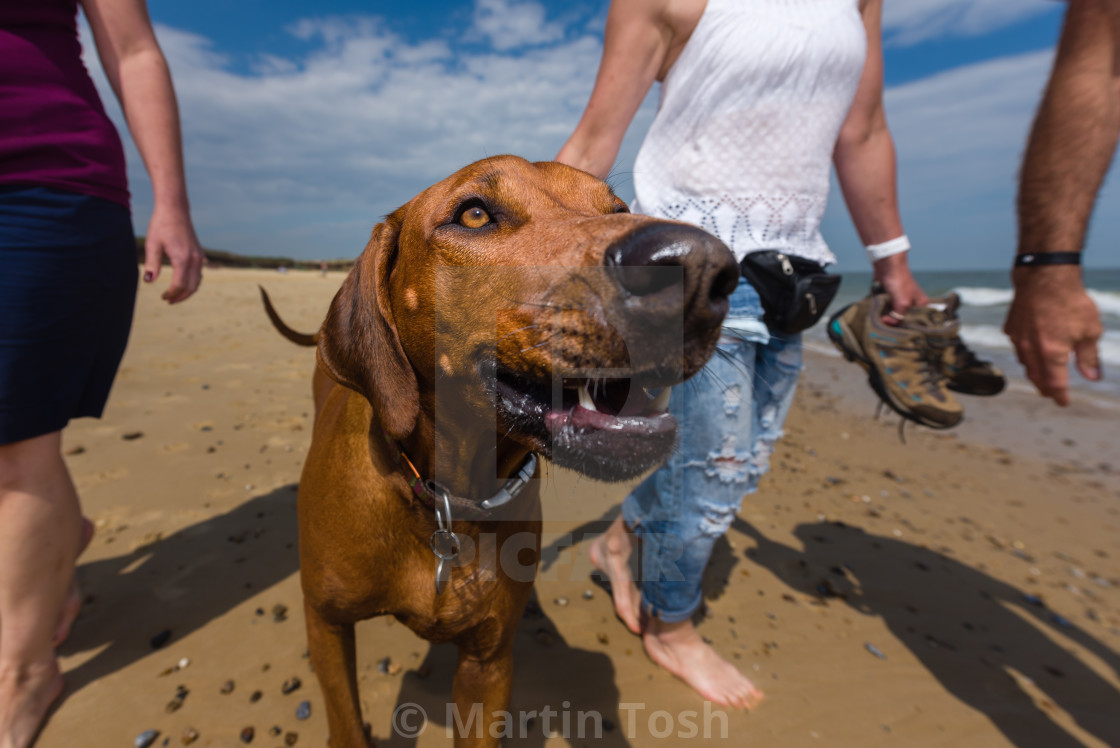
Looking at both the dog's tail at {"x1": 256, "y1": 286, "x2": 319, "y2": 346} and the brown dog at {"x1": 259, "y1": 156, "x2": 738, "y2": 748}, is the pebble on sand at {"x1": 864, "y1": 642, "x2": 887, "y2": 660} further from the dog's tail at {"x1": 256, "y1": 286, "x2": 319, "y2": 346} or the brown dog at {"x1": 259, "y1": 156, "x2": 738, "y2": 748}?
the dog's tail at {"x1": 256, "y1": 286, "x2": 319, "y2": 346}

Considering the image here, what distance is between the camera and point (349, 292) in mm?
1657

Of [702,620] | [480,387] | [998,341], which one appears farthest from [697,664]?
Answer: [998,341]

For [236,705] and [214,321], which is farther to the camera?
[214,321]

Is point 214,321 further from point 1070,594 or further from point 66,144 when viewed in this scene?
point 1070,594

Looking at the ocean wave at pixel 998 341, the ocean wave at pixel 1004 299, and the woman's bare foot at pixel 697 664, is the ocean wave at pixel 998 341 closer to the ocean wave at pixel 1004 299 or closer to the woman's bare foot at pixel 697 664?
the ocean wave at pixel 1004 299

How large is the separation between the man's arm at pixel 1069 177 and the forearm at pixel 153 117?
10.5 ft

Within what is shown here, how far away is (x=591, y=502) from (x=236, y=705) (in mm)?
2532

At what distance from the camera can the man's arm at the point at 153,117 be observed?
85.0 inches

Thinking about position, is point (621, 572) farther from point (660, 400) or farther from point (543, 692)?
point (660, 400)

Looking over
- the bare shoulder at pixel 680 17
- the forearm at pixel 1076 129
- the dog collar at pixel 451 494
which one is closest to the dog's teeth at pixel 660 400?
the dog collar at pixel 451 494

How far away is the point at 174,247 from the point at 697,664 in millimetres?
3039

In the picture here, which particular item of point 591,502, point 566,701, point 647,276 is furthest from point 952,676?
point 647,276

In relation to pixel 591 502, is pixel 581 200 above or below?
above

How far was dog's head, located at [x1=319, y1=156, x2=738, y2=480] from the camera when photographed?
3.49ft
